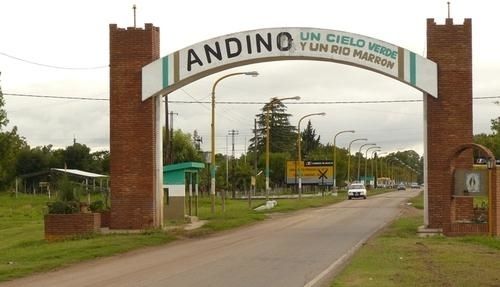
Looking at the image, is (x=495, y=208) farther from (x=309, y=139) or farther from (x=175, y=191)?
(x=309, y=139)

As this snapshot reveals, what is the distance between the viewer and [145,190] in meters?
29.1

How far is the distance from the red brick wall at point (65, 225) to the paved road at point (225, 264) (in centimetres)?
345

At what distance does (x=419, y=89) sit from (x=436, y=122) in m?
1.34

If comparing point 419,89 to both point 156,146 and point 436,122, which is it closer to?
point 436,122

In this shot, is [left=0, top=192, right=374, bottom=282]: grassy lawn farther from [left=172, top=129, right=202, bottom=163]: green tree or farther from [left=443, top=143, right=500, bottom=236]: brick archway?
[left=172, top=129, right=202, bottom=163]: green tree

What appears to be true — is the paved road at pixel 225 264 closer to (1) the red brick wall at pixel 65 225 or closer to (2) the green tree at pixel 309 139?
(1) the red brick wall at pixel 65 225

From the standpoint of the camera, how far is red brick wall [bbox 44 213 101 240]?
85.0 feet

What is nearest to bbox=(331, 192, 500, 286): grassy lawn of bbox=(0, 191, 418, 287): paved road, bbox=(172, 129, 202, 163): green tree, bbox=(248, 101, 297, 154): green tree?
bbox=(0, 191, 418, 287): paved road

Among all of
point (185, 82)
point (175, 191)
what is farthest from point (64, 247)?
point (175, 191)

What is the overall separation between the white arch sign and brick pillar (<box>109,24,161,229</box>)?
57 cm

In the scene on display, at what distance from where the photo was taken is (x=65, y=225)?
26.0 metres

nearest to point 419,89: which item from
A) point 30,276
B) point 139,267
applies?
point 139,267

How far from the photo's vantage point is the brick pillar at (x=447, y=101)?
92.5 ft

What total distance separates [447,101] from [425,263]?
1219 centimetres
